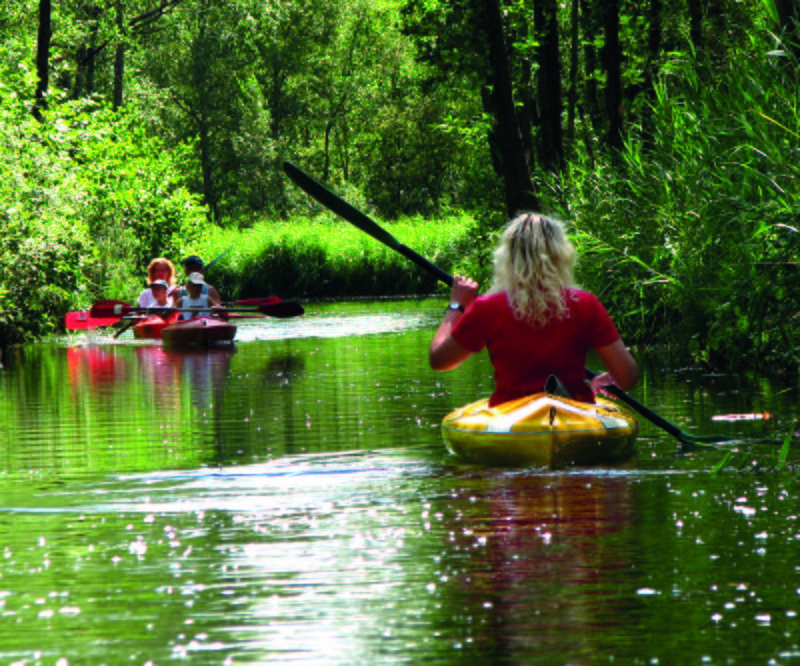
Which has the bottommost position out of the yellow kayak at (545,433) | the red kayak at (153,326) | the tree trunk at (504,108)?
the yellow kayak at (545,433)

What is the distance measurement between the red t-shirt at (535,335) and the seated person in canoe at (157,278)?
51.6ft

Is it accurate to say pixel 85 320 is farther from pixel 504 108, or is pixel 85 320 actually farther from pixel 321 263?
pixel 321 263

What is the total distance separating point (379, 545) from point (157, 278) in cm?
1797

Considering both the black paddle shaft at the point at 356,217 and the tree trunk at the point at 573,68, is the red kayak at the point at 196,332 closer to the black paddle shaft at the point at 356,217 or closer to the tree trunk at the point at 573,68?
the tree trunk at the point at 573,68

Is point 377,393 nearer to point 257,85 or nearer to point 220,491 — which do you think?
point 220,491

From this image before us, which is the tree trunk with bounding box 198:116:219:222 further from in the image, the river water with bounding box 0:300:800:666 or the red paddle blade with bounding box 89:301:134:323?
the river water with bounding box 0:300:800:666

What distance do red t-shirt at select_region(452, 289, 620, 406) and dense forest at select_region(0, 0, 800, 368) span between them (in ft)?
4.76

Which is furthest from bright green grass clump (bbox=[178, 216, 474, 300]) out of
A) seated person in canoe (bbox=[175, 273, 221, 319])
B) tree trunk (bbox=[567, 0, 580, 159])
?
seated person in canoe (bbox=[175, 273, 221, 319])

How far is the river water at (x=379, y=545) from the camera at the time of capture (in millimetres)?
4128

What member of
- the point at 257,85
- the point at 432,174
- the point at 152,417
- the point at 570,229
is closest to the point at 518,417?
the point at 152,417

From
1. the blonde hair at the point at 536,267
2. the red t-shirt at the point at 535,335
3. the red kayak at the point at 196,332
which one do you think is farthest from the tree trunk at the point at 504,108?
the blonde hair at the point at 536,267

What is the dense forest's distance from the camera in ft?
36.3

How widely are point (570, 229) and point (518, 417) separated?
31.2 feet

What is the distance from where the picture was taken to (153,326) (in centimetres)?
2245
